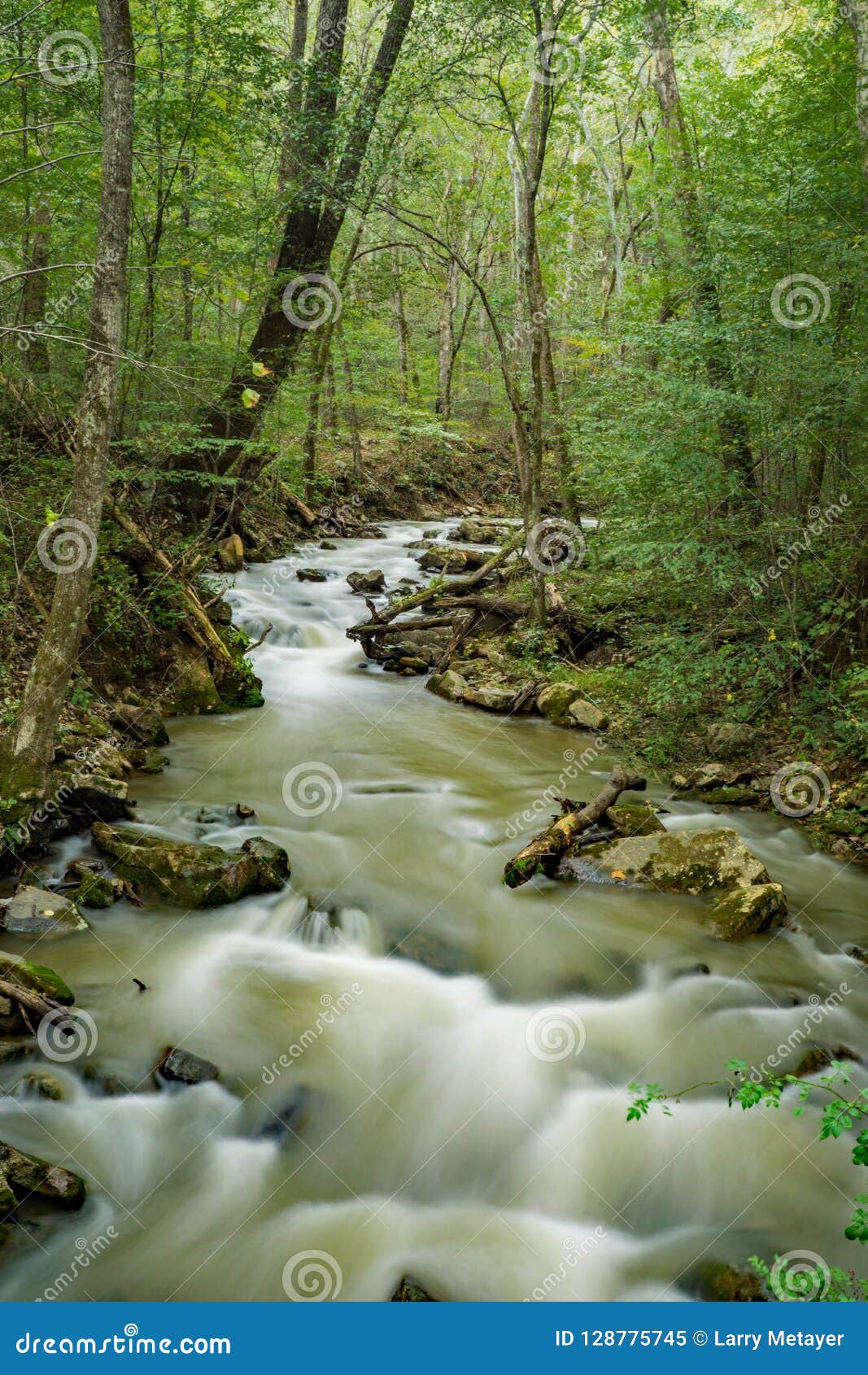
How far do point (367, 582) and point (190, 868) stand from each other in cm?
857

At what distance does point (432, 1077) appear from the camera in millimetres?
4855

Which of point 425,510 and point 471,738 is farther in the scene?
point 425,510

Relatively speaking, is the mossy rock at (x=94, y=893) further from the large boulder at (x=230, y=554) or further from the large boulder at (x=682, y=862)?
the large boulder at (x=230, y=554)

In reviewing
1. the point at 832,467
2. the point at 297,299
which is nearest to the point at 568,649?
the point at 832,467

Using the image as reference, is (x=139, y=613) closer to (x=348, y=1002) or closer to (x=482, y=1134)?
(x=348, y=1002)

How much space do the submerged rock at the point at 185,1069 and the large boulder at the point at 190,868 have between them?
1.38 meters

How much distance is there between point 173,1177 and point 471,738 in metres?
6.02

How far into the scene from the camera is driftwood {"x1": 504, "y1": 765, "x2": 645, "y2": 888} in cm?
639

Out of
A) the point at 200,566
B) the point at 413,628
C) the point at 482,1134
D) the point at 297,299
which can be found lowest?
the point at 482,1134

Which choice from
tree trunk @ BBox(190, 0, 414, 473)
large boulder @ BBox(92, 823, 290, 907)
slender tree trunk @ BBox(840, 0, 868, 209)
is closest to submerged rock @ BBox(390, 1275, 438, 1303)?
large boulder @ BBox(92, 823, 290, 907)

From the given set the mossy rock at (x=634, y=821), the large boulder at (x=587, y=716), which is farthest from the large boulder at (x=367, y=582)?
the mossy rock at (x=634, y=821)

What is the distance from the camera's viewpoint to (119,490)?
10008 millimetres

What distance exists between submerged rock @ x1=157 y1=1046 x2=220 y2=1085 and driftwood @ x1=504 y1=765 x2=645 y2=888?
2.68 metres

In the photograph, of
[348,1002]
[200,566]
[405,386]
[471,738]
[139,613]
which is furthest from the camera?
[405,386]
